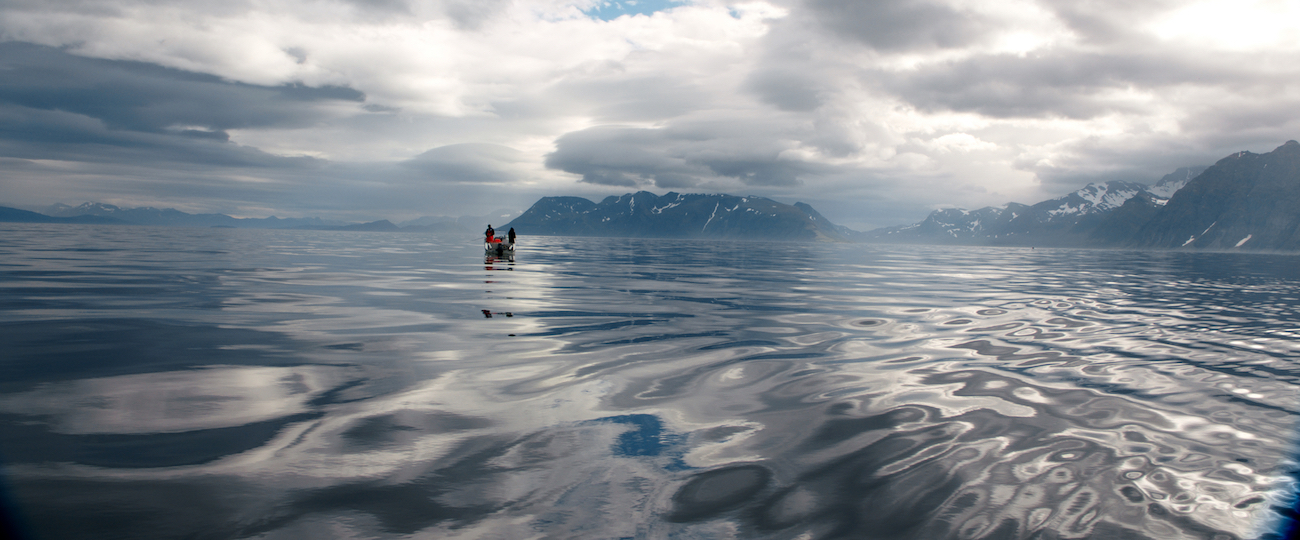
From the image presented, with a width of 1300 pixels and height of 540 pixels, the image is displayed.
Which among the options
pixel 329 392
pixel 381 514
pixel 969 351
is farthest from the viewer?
pixel 969 351

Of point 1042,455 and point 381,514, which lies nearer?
point 381,514

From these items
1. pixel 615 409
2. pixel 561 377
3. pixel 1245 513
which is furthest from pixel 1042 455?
pixel 561 377

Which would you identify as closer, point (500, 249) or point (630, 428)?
point (630, 428)

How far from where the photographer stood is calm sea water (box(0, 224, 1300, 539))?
5.58 meters

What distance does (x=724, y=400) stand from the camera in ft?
32.3

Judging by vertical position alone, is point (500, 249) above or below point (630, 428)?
above

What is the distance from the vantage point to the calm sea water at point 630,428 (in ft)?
18.3

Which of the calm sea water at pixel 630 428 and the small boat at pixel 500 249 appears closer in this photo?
the calm sea water at pixel 630 428

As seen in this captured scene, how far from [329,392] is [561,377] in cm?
389

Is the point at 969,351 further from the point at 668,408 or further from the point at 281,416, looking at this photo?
the point at 281,416

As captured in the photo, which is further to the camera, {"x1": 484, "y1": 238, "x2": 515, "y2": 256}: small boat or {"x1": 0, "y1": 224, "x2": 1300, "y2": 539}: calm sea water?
{"x1": 484, "y1": 238, "x2": 515, "y2": 256}: small boat

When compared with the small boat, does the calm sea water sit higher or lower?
lower

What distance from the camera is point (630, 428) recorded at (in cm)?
826

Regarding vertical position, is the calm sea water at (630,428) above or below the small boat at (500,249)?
below
